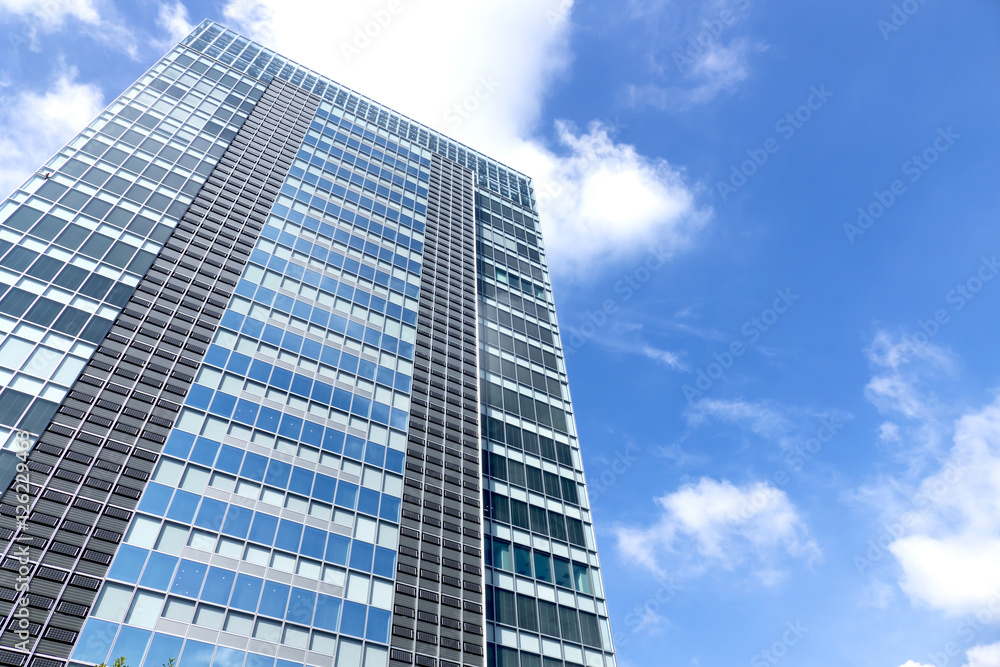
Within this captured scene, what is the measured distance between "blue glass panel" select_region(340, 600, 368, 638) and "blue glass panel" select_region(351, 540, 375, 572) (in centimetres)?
217

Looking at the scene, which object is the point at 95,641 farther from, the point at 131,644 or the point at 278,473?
the point at 278,473

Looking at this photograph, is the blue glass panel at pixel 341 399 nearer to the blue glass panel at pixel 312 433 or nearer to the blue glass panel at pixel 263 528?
the blue glass panel at pixel 312 433

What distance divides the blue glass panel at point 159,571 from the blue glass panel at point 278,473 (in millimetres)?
6637

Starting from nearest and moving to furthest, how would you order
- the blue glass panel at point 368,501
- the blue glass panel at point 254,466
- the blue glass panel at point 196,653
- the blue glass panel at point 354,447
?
the blue glass panel at point 196,653
the blue glass panel at point 254,466
the blue glass panel at point 368,501
the blue glass panel at point 354,447

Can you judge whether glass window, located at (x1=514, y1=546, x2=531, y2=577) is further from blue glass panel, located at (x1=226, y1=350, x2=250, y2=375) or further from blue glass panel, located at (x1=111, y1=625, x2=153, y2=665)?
blue glass panel, located at (x1=226, y1=350, x2=250, y2=375)

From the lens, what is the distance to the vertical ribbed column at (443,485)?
1321 inches

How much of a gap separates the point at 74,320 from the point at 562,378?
39.0 m

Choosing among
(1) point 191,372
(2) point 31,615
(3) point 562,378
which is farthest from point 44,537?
(3) point 562,378

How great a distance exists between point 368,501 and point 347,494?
140cm

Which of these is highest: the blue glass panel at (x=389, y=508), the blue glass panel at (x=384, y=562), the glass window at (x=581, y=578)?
the blue glass panel at (x=389, y=508)

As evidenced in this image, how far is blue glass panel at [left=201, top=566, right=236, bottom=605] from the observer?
29.2 meters

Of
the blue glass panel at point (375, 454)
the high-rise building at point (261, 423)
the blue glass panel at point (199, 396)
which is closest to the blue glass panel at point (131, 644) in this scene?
the high-rise building at point (261, 423)

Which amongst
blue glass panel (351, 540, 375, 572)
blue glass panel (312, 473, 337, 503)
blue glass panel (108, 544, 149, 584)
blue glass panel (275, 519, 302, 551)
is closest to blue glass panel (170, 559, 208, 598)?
blue glass panel (108, 544, 149, 584)

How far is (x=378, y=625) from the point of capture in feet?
106
